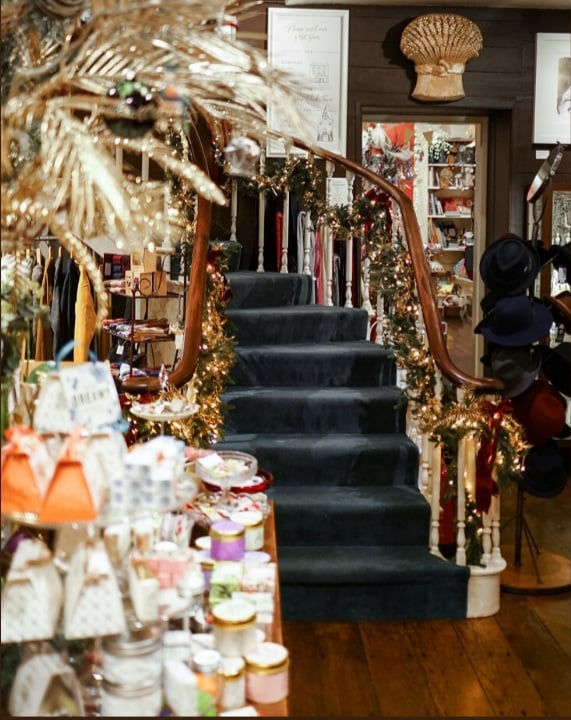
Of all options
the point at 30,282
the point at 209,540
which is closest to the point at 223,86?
the point at 30,282

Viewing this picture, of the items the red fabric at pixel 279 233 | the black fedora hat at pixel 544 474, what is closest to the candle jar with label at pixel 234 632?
the black fedora hat at pixel 544 474

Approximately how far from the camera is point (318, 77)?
23.5 feet

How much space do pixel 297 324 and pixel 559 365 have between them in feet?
5.47

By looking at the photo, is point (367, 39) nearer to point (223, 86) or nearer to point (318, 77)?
Result: point (318, 77)

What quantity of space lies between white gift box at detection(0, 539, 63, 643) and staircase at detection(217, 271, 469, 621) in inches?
101

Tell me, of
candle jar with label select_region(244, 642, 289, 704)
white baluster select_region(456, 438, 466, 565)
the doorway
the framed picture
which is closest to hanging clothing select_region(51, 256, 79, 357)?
white baluster select_region(456, 438, 466, 565)

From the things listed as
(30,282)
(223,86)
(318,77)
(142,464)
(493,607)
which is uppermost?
(318,77)

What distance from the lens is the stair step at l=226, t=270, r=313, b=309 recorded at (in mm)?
5980

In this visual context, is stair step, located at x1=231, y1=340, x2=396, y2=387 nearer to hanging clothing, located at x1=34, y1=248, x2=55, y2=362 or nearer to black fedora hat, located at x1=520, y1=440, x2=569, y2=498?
black fedora hat, located at x1=520, y1=440, x2=569, y2=498

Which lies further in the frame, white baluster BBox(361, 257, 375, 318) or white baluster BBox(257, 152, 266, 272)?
white baluster BBox(257, 152, 266, 272)

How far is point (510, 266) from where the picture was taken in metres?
4.39

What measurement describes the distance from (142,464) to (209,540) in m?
0.83

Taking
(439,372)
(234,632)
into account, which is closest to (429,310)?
(439,372)

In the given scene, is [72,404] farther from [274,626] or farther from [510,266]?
[510,266]
